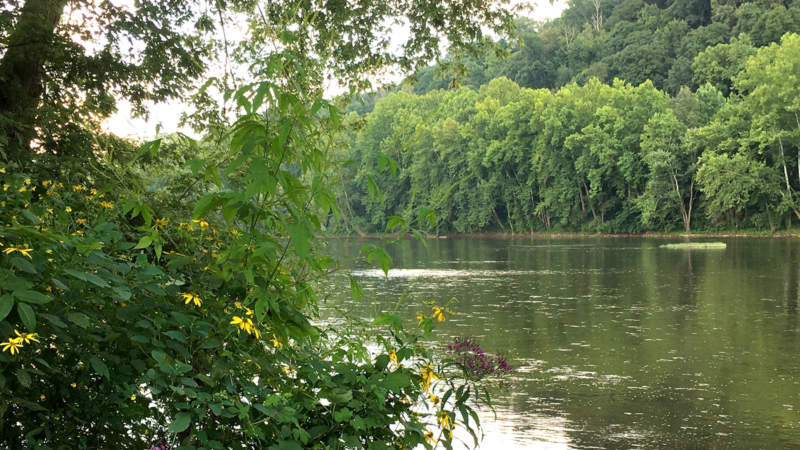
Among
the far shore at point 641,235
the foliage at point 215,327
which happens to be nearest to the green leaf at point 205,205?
the foliage at point 215,327

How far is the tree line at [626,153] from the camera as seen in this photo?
5303cm

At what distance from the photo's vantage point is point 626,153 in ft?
210

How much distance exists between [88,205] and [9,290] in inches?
76.2

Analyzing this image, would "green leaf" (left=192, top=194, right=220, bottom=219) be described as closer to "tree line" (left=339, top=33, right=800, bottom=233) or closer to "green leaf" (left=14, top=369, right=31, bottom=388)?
"green leaf" (left=14, top=369, right=31, bottom=388)

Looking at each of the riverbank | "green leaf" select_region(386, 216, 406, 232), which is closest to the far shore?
the riverbank

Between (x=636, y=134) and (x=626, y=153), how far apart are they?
258 cm

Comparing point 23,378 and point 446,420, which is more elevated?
point 23,378

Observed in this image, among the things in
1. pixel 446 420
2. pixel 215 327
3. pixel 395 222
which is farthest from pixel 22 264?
pixel 446 420

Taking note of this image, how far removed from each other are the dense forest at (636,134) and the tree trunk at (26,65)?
32987 millimetres

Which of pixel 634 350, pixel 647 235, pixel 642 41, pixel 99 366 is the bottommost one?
pixel 634 350

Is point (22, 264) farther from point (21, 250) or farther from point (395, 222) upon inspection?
point (395, 222)

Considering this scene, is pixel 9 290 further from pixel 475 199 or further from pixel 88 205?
pixel 475 199

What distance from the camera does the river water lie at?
7305 millimetres

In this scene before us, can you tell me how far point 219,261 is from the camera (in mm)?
2660
